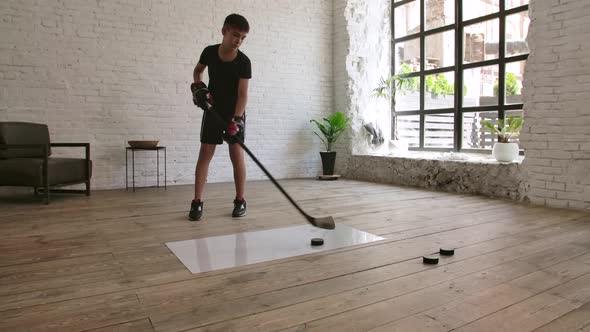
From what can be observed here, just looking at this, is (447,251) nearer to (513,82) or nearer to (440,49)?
(513,82)

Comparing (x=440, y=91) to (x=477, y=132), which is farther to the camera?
(x=440, y=91)

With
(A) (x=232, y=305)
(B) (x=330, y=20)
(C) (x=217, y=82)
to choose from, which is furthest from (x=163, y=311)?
(B) (x=330, y=20)

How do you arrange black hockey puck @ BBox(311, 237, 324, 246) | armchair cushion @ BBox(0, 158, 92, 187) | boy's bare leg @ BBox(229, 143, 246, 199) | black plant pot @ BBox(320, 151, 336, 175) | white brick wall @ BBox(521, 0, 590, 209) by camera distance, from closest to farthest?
1. black hockey puck @ BBox(311, 237, 324, 246)
2. boy's bare leg @ BBox(229, 143, 246, 199)
3. white brick wall @ BBox(521, 0, 590, 209)
4. armchair cushion @ BBox(0, 158, 92, 187)
5. black plant pot @ BBox(320, 151, 336, 175)

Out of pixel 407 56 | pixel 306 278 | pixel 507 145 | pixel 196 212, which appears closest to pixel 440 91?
pixel 407 56

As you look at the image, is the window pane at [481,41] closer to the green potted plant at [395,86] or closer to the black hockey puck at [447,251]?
the green potted plant at [395,86]

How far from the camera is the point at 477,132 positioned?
5.37 meters

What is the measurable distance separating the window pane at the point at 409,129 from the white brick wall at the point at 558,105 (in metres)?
2.14

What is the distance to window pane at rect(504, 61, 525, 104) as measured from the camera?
4.89 metres

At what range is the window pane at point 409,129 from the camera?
6.18 meters

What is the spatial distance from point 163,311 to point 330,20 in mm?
5996

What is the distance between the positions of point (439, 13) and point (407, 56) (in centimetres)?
77

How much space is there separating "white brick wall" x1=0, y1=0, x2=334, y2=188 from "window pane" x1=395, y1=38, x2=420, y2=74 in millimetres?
1074

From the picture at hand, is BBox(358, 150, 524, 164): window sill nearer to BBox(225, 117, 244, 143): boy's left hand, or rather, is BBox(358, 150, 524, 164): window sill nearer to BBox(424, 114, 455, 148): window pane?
BBox(424, 114, 455, 148): window pane

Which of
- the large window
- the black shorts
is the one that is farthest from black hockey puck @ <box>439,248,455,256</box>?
the large window
